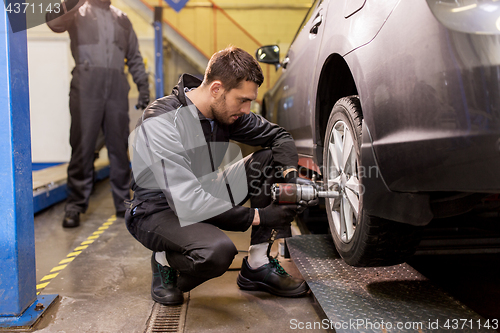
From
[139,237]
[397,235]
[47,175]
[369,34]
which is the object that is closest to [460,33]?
[369,34]

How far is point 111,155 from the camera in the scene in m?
3.03

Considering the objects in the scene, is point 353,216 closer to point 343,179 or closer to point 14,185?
point 343,179

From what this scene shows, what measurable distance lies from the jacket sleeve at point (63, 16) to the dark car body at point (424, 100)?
229cm

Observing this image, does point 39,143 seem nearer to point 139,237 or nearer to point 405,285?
point 139,237

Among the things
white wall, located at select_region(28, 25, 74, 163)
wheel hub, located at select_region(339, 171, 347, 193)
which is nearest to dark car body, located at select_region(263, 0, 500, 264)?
wheel hub, located at select_region(339, 171, 347, 193)

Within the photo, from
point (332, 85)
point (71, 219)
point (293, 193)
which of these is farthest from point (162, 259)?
point (71, 219)

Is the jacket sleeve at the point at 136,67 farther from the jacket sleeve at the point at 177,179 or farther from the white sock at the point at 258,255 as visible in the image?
the white sock at the point at 258,255

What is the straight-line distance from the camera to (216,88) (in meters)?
1.56

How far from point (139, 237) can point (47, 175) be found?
9.24 feet

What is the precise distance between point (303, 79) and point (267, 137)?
0.42 metres

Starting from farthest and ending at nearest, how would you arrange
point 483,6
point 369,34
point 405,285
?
point 405,285 → point 369,34 → point 483,6

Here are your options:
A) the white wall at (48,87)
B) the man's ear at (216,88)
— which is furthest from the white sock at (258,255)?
the white wall at (48,87)

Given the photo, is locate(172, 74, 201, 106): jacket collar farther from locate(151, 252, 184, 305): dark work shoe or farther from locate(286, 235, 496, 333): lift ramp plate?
locate(286, 235, 496, 333): lift ramp plate

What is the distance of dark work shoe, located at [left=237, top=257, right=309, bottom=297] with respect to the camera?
1.62 m
